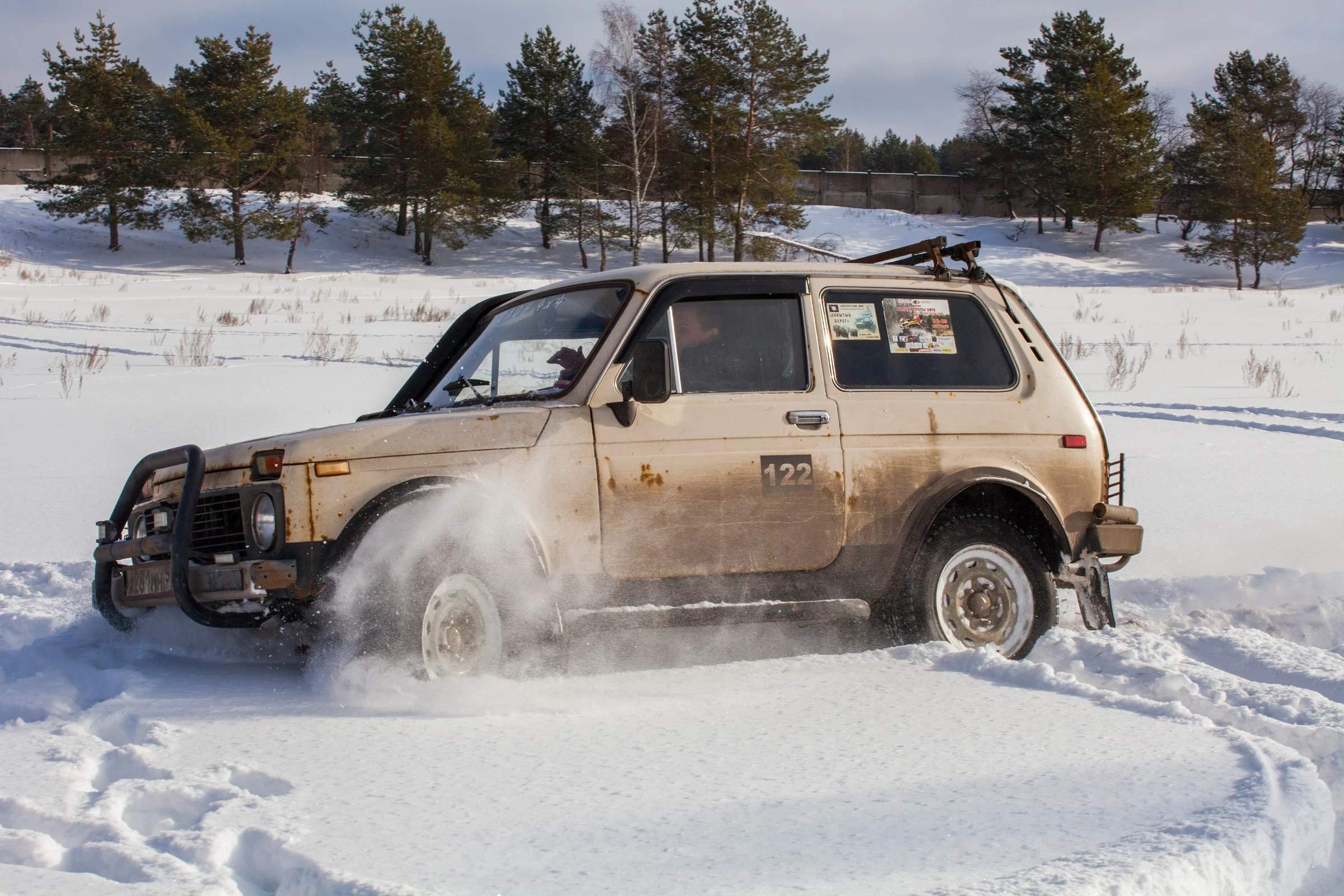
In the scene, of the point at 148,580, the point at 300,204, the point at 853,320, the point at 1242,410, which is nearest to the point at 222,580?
the point at 148,580

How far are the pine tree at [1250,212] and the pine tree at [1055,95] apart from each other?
6258 mm

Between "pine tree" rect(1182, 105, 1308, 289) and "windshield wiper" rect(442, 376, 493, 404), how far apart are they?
182 feet

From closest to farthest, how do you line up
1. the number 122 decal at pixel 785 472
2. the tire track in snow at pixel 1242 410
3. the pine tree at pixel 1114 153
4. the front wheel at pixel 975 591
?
the number 122 decal at pixel 785 472 → the front wheel at pixel 975 591 → the tire track in snow at pixel 1242 410 → the pine tree at pixel 1114 153

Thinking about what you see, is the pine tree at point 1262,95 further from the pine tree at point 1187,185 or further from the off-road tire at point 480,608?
the off-road tire at point 480,608

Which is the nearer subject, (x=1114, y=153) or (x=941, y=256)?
(x=941, y=256)

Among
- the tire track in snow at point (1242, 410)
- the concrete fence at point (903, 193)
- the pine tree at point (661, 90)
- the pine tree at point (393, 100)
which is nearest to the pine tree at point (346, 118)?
the pine tree at point (393, 100)

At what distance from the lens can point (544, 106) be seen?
182 feet

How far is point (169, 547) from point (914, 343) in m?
3.24

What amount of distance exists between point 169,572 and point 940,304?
3.48m

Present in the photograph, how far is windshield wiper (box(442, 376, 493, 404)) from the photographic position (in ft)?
18.0

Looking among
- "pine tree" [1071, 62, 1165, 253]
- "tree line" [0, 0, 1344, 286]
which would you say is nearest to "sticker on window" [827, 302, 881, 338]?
"tree line" [0, 0, 1344, 286]

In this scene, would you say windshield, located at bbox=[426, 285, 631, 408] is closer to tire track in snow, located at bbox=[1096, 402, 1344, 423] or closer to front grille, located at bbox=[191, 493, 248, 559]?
front grille, located at bbox=[191, 493, 248, 559]

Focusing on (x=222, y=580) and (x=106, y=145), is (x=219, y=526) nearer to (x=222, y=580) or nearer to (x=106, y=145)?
(x=222, y=580)

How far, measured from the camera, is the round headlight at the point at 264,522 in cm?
473
